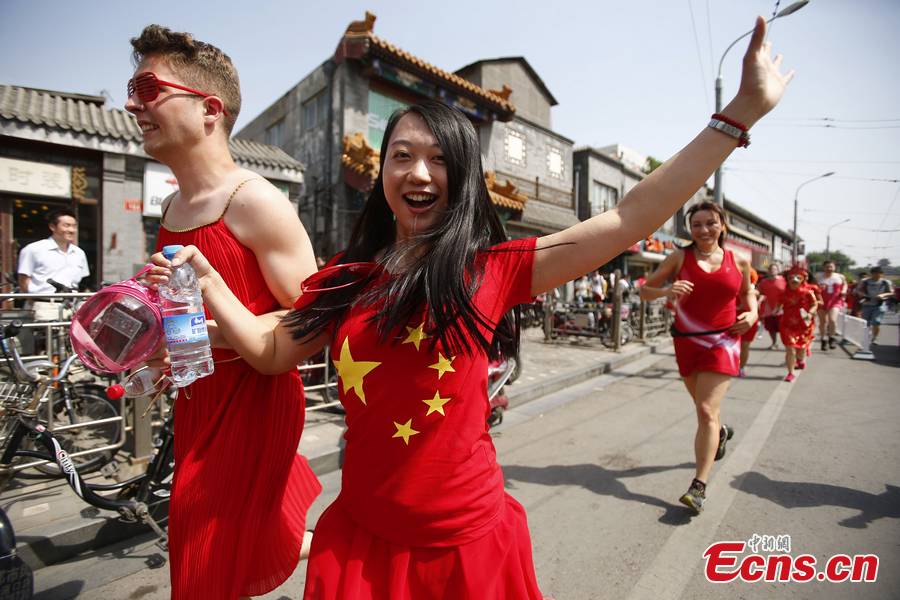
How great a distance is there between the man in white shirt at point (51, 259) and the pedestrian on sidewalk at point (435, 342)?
4917 mm

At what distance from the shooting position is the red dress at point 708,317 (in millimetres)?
3277

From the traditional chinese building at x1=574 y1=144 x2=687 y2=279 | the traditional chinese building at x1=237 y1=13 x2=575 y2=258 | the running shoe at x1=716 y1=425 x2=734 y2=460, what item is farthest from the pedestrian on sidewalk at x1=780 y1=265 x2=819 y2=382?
the traditional chinese building at x1=574 y1=144 x2=687 y2=279

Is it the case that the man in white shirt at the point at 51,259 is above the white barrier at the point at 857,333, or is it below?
above

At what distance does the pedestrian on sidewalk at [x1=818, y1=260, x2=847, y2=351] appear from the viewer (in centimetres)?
1103

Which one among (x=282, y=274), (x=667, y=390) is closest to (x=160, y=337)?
(x=282, y=274)

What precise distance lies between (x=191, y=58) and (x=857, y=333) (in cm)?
1400

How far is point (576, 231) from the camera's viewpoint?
1.17m

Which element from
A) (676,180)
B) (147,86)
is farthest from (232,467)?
(676,180)

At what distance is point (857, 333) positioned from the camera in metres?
10.9

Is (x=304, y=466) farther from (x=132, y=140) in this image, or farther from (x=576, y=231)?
(x=132, y=140)

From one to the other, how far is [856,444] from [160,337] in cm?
579

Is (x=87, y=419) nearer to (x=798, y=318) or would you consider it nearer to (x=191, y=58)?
(x=191, y=58)

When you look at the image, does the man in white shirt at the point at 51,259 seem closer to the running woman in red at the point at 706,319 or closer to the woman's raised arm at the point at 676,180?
the woman's raised arm at the point at 676,180

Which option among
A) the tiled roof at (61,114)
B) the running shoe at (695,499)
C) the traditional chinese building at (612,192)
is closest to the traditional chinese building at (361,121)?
the tiled roof at (61,114)
